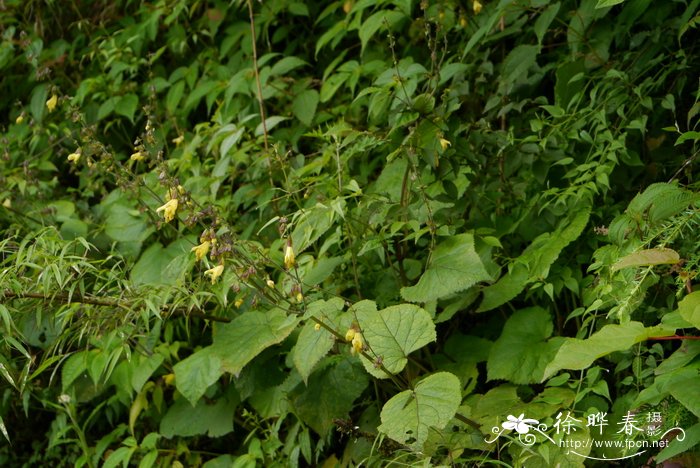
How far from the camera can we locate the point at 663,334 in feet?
6.57

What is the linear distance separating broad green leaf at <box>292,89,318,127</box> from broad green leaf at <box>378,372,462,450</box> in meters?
1.71

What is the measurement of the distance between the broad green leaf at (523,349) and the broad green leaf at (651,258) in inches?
20.7

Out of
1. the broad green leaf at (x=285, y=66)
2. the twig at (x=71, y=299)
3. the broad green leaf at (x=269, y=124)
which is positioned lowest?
the twig at (x=71, y=299)

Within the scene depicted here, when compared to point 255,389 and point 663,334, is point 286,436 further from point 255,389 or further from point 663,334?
point 663,334

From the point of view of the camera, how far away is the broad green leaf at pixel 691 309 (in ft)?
6.33

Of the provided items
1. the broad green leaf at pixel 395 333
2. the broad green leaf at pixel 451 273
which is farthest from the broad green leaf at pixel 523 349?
the broad green leaf at pixel 395 333

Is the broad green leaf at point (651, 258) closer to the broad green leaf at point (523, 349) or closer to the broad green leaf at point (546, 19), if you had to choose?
the broad green leaf at point (523, 349)

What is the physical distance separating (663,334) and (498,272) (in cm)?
76

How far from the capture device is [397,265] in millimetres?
2949

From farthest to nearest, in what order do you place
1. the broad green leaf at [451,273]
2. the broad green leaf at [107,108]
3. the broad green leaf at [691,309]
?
1. the broad green leaf at [107,108]
2. the broad green leaf at [451,273]
3. the broad green leaf at [691,309]

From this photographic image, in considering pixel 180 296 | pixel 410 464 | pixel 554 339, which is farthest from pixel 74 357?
pixel 554 339

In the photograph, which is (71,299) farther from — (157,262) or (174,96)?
(174,96)

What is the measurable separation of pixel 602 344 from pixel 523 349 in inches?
23.8

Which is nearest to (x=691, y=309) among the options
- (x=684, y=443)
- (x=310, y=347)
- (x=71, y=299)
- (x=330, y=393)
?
(x=684, y=443)
